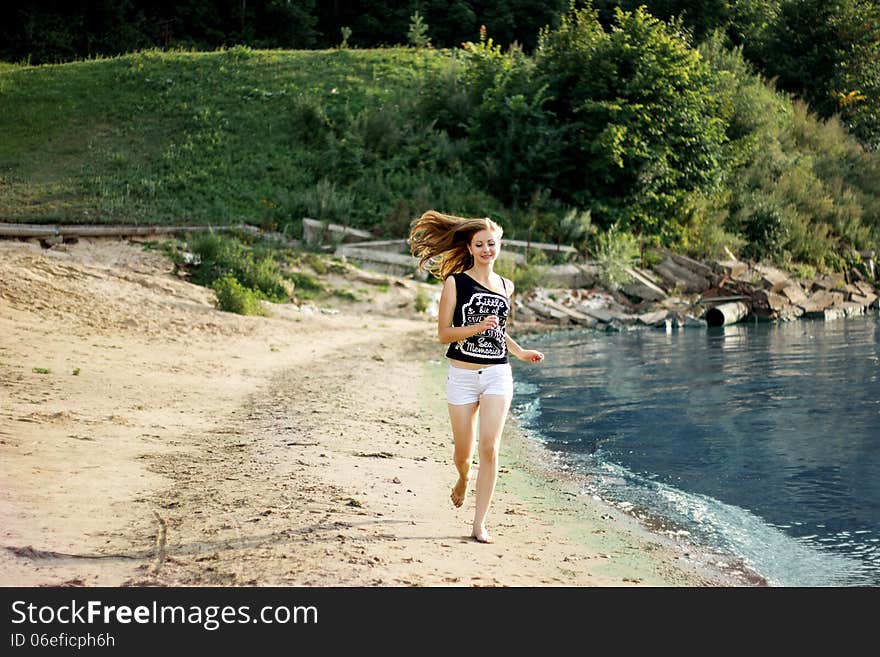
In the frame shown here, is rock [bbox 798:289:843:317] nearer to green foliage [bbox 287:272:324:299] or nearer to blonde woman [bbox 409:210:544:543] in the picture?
green foliage [bbox 287:272:324:299]

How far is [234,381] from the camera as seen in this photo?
13.4 meters

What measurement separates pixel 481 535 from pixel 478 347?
4.05 ft

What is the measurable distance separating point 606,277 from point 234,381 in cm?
1599

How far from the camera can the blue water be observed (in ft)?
25.8

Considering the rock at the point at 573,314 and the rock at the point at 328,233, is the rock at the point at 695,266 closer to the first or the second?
the rock at the point at 573,314

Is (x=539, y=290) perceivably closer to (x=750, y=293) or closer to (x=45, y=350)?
(x=750, y=293)

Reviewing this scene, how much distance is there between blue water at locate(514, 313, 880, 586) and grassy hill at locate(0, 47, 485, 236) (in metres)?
13.1

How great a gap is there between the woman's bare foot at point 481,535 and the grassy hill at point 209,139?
76.1ft

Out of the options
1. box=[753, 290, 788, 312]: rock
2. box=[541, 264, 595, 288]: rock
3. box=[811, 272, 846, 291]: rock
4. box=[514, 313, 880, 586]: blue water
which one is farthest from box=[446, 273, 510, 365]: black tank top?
box=[811, 272, 846, 291]: rock

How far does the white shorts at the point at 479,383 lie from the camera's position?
21.9 feet

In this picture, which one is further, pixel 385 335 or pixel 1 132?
pixel 1 132

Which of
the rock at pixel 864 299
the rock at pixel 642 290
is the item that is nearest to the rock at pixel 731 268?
the rock at pixel 642 290

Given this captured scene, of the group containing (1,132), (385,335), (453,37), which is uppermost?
(453,37)

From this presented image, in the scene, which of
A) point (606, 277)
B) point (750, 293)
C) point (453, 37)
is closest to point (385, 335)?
point (606, 277)
